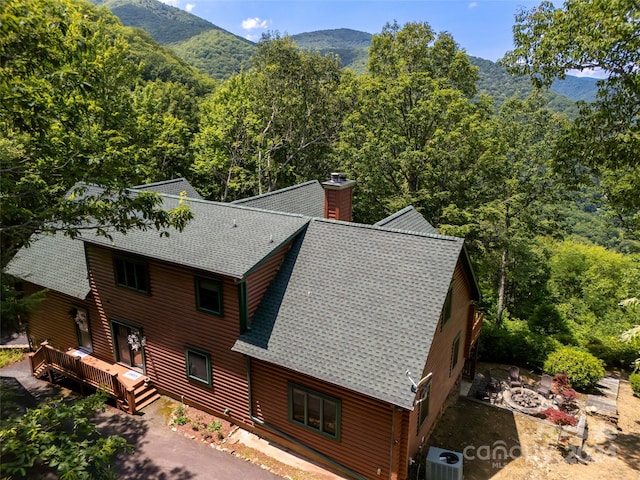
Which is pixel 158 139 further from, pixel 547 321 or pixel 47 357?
pixel 547 321

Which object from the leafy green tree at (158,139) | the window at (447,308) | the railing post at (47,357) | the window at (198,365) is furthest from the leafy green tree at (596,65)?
the leafy green tree at (158,139)

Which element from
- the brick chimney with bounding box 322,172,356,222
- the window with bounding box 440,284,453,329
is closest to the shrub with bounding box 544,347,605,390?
the window with bounding box 440,284,453,329

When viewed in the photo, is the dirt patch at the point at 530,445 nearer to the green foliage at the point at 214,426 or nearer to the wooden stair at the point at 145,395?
the green foliage at the point at 214,426

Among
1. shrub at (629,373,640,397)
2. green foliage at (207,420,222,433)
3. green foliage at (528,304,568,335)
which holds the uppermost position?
green foliage at (207,420,222,433)

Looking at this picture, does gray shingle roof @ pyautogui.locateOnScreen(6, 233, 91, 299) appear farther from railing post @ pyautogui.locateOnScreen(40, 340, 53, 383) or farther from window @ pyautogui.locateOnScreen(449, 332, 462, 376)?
window @ pyautogui.locateOnScreen(449, 332, 462, 376)

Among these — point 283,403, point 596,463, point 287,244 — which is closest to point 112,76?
point 287,244

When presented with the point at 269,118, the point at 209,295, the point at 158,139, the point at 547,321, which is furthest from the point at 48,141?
the point at 547,321
